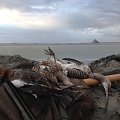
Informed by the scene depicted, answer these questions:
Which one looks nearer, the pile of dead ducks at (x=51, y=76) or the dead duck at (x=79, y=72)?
the pile of dead ducks at (x=51, y=76)

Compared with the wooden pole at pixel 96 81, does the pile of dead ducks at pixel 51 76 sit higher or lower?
higher

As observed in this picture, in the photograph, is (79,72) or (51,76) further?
(79,72)

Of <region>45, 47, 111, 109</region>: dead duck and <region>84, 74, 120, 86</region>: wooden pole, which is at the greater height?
<region>45, 47, 111, 109</region>: dead duck

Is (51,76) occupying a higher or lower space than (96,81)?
higher

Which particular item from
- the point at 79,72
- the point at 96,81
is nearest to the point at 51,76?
the point at 79,72

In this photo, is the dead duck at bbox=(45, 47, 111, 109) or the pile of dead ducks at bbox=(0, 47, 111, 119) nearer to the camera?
the pile of dead ducks at bbox=(0, 47, 111, 119)

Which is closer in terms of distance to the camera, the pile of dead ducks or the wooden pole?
the pile of dead ducks

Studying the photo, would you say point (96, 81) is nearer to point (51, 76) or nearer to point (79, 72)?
point (79, 72)

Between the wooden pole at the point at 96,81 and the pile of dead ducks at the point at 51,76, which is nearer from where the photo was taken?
the pile of dead ducks at the point at 51,76

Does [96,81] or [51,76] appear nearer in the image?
[51,76]

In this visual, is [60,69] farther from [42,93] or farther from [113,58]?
[113,58]

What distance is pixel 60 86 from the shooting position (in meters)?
5.96

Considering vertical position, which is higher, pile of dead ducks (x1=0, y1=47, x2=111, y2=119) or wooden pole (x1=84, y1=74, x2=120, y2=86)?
pile of dead ducks (x1=0, y1=47, x2=111, y2=119)

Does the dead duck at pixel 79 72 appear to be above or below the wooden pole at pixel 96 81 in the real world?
above
